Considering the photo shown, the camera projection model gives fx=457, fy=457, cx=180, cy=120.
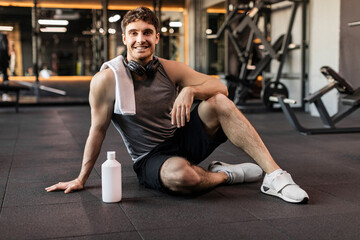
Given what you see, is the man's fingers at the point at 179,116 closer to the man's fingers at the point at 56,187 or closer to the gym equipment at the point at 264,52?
the man's fingers at the point at 56,187

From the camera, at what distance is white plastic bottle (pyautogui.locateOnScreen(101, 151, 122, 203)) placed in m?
2.12

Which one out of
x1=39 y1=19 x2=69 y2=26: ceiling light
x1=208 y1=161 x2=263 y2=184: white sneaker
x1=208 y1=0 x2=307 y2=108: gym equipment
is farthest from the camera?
x1=39 y1=19 x2=69 y2=26: ceiling light

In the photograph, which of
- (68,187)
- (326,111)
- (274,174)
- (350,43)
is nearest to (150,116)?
(68,187)

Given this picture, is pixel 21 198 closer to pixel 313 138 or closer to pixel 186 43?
pixel 313 138

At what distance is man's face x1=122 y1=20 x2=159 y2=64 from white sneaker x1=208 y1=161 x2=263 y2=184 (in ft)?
2.49

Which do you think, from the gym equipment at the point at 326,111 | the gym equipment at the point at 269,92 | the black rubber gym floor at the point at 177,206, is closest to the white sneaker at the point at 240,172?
the black rubber gym floor at the point at 177,206

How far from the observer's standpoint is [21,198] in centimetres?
230

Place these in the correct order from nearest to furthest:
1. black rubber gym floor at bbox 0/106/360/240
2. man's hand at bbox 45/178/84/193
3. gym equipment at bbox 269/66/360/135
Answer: black rubber gym floor at bbox 0/106/360/240 < man's hand at bbox 45/178/84/193 < gym equipment at bbox 269/66/360/135

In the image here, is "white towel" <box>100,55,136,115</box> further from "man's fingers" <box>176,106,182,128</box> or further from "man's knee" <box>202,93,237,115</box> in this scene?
"man's knee" <box>202,93,237,115</box>

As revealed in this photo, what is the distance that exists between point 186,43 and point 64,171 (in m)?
7.96

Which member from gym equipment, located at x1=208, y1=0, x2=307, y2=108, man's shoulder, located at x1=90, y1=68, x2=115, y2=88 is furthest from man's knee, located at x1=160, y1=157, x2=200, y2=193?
gym equipment, located at x1=208, y1=0, x2=307, y2=108

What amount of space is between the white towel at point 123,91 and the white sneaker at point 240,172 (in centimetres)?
64

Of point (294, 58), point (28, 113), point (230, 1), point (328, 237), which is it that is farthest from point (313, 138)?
point (230, 1)

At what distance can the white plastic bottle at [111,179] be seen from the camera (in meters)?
2.12
